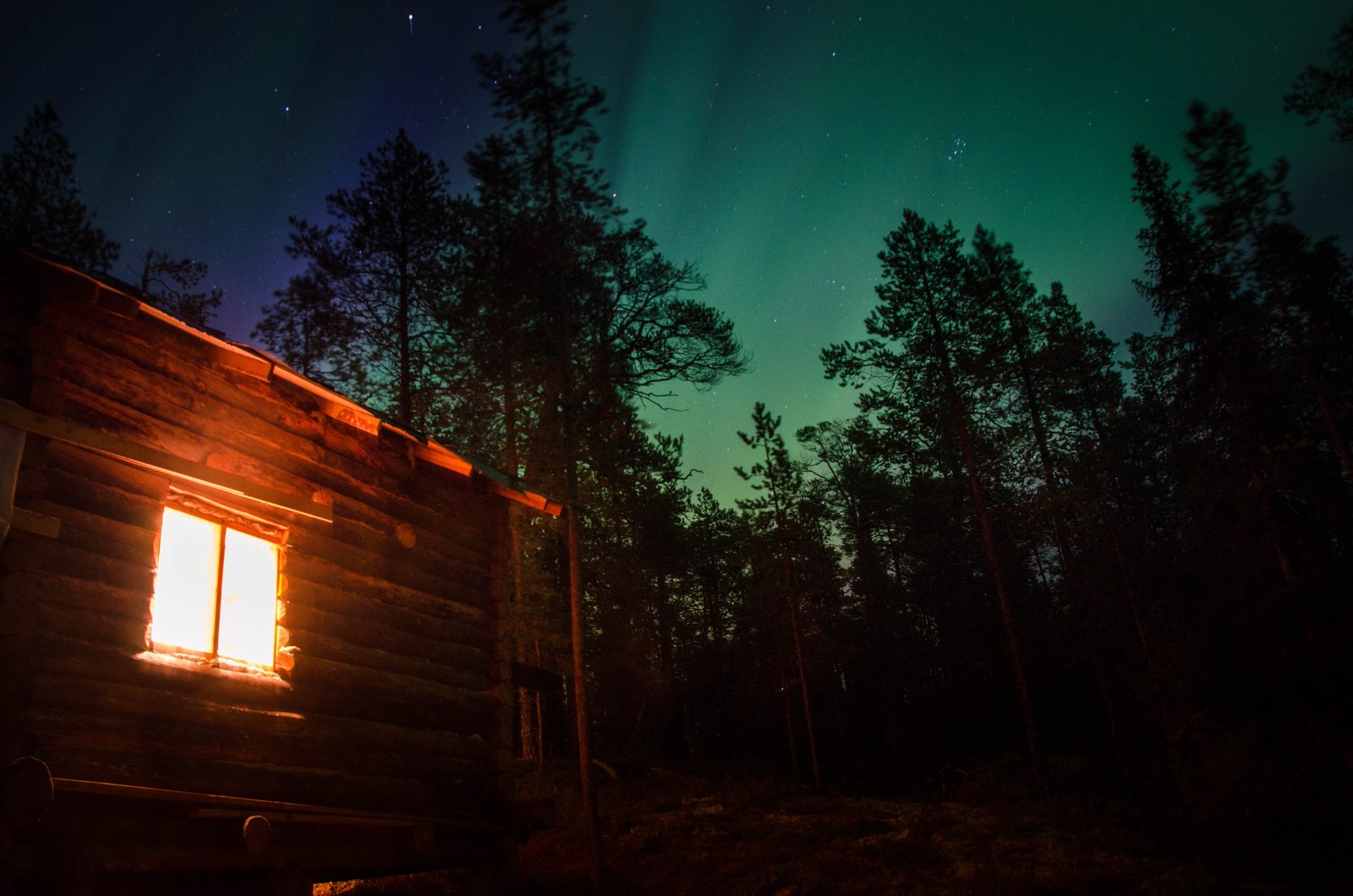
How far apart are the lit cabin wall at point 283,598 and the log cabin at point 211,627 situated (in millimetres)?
22

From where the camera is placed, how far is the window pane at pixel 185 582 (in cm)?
700

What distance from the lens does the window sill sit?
6703 mm

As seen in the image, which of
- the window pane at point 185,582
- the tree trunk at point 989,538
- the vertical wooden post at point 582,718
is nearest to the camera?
the window pane at point 185,582

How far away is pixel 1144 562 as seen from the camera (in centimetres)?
2572

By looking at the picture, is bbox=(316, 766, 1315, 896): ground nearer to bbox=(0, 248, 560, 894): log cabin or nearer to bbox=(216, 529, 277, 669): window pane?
bbox=(0, 248, 560, 894): log cabin

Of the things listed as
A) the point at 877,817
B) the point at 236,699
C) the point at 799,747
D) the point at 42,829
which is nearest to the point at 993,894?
the point at 877,817

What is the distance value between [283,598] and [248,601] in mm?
362

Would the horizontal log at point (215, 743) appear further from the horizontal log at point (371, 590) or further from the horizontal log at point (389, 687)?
the horizontal log at point (371, 590)

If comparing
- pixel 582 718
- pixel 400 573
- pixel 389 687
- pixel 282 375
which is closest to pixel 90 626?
pixel 282 375

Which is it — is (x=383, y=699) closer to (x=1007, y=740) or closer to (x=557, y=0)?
(x=557, y=0)

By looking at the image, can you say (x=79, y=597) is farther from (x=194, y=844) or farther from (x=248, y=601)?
(x=194, y=844)

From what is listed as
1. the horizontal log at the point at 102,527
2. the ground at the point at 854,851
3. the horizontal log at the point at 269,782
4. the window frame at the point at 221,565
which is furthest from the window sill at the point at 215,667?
the ground at the point at 854,851

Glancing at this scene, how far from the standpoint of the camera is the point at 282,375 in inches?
321

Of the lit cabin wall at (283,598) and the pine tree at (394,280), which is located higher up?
the pine tree at (394,280)
